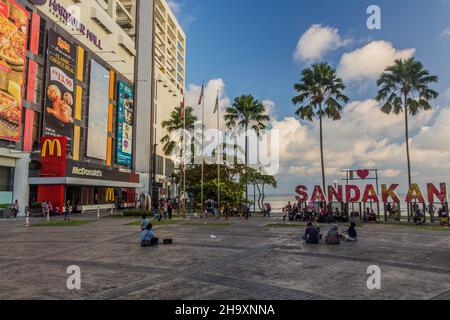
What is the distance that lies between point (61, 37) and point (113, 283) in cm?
4338

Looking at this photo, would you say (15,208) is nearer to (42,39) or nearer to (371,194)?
(42,39)

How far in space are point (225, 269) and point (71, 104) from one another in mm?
41876

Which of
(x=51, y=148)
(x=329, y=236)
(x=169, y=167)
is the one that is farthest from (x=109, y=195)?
(x=329, y=236)

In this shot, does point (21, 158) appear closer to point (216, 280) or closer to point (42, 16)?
point (42, 16)

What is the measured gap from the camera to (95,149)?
53.3m

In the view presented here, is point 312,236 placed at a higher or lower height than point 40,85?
lower

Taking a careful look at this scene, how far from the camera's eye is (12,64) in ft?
116

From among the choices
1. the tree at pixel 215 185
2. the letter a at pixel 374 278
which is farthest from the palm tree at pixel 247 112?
the letter a at pixel 374 278

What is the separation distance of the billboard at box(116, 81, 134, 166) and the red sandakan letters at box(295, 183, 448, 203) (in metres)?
37.7

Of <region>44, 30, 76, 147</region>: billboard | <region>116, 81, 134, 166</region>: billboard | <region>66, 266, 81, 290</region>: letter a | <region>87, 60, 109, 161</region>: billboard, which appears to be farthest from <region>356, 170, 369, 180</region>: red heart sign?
<region>116, 81, 134, 166</region>: billboard

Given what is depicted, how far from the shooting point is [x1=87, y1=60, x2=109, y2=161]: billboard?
52094mm

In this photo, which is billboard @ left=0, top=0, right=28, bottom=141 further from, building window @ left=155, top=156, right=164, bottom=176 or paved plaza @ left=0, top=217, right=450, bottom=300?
building window @ left=155, top=156, right=164, bottom=176

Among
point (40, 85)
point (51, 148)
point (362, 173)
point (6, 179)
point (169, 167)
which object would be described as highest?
point (40, 85)
